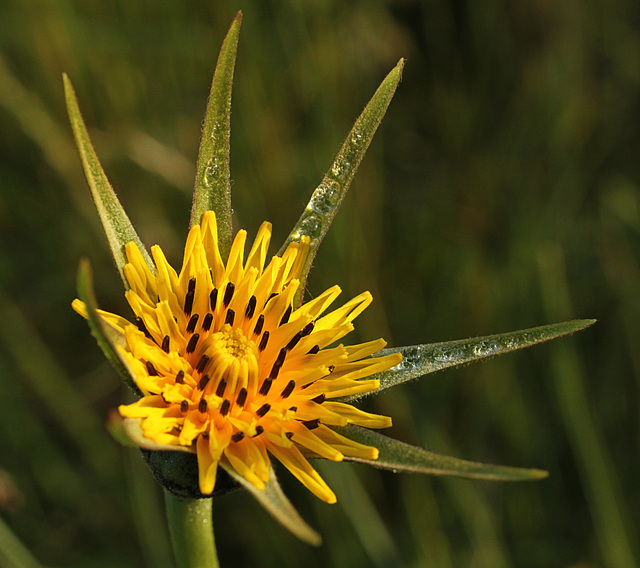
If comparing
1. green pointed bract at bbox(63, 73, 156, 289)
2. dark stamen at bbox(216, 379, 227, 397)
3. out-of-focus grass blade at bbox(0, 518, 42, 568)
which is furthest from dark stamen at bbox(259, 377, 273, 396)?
out-of-focus grass blade at bbox(0, 518, 42, 568)

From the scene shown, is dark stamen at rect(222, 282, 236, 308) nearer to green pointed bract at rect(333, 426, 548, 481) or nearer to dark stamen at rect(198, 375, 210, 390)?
dark stamen at rect(198, 375, 210, 390)

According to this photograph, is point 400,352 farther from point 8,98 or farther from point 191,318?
point 8,98

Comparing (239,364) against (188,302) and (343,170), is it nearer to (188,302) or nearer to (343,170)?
(188,302)

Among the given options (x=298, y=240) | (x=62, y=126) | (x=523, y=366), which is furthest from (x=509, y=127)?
(x=298, y=240)

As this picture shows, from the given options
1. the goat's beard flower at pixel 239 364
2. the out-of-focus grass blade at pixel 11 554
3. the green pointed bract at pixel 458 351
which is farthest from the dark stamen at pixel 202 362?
the out-of-focus grass blade at pixel 11 554

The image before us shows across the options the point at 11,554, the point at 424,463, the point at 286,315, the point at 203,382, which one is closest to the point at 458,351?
the point at 424,463

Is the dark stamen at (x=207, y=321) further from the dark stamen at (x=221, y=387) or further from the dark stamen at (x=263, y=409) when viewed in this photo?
the dark stamen at (x=263, y=409)
